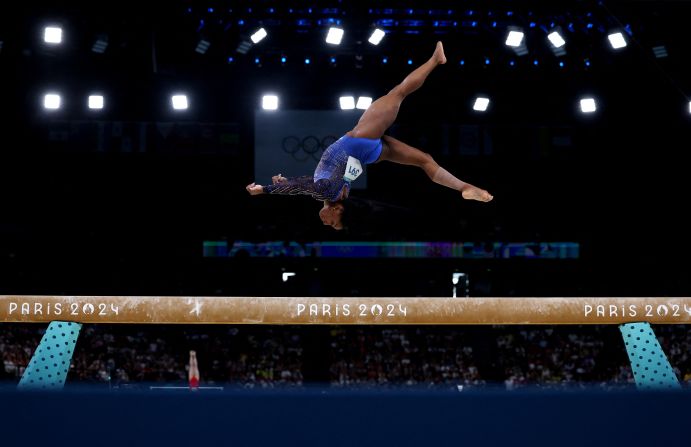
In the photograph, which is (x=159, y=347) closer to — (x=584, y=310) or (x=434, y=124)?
(x=434, y=124)

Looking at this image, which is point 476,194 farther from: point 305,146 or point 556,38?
point 305,146

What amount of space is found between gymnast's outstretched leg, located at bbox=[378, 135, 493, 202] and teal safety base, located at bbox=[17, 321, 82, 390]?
246cm

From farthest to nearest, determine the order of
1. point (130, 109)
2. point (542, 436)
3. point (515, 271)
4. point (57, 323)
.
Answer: point (515, 271) < point (130, 109) < point (57, 323) < point (542, 436)

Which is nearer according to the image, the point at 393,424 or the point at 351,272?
the point at 393,424

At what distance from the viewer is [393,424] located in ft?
7.75

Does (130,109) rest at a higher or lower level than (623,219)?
higher

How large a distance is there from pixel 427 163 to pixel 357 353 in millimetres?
9675

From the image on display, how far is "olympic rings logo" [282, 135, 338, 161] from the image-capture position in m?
12.3

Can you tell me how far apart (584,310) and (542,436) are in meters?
2.49

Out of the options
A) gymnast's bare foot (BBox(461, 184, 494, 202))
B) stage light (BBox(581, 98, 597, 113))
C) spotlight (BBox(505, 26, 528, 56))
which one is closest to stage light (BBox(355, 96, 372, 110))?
spotlight (BBox(505, 26, 528, 56))

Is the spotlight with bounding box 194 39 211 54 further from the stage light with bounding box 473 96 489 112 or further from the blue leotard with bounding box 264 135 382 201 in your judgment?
the blue leotard with bounding box 264 135 382 201

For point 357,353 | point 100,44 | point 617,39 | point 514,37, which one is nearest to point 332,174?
point 514,37

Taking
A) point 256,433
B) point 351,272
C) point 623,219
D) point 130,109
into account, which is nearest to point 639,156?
point 623,219

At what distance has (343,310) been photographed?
4.70 meters
